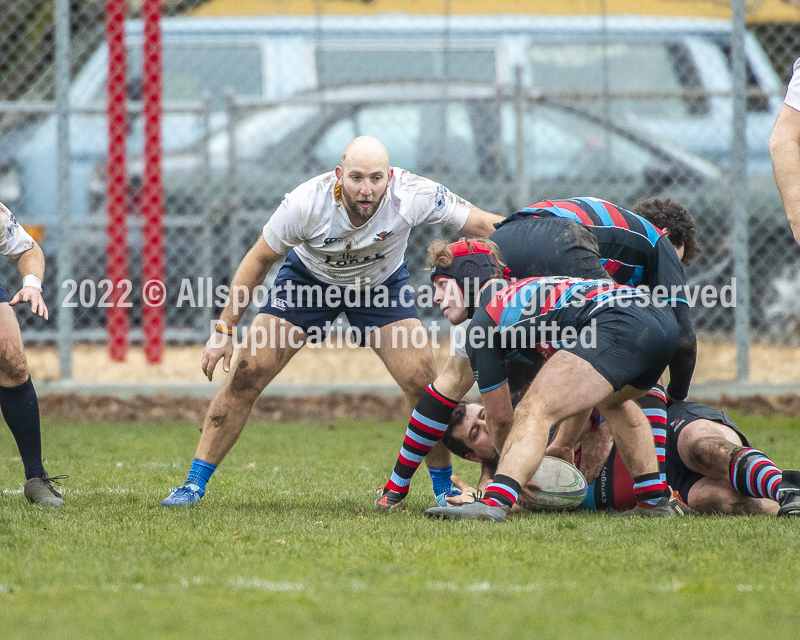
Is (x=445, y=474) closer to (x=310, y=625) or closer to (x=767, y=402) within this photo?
(x=310, y=625)

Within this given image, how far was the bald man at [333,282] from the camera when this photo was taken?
489 centimetres

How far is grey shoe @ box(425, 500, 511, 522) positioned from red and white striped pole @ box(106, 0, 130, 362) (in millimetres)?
5291

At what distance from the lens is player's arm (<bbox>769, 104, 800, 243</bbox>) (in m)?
4.42

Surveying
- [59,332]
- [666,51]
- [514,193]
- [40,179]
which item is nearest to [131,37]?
[40,179]

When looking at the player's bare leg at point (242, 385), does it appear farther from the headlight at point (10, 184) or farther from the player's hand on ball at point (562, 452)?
the headlight at point (10, 184)

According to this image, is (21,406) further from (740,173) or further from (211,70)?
(211,70)

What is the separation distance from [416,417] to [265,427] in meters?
3.40

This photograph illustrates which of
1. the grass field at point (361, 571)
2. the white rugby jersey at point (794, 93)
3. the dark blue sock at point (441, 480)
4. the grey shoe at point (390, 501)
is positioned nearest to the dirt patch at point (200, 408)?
the grass field at point (361, 571)

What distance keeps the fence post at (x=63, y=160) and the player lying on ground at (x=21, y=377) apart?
3.58 metres

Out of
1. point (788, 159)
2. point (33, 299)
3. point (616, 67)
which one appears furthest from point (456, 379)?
point (616, 67)

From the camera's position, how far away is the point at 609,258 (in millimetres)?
4988

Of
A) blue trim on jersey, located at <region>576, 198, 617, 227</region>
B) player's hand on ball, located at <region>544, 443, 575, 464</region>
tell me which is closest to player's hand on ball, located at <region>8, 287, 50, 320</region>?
player's hand on ball, located at <region>544, 443, 575, 464</region>

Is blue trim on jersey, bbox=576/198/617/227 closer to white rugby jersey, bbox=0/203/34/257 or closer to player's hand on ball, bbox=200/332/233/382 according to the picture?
player's hand on ball, bbox=200/332/233/382

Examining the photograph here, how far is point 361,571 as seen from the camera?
339cm
